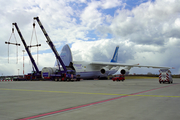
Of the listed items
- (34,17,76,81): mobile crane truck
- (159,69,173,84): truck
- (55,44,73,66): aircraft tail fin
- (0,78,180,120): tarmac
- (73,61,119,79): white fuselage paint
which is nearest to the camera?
(0,78,180,120): tarmac

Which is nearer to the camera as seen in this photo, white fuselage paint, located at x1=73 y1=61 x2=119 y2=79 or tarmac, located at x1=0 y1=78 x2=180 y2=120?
tarmac, located at x1=0 y1=78 x2=180 y2=120

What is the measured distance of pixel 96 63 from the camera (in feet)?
176

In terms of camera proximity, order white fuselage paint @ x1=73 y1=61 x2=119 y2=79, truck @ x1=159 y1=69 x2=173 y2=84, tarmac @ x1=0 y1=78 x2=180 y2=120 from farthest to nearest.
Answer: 1. white fuselage paint @ x1=73 y1=61 x2=119 y2=79
2. truck @ x1=159 y1=69 x2=173 y2=84
3. tarmac @ x1=0 y1=78 x2=180 y2=120

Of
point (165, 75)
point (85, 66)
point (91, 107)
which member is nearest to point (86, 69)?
point (85, 66)

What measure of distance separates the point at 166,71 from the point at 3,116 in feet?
86.3

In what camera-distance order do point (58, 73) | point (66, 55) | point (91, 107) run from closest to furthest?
point (91, 107), point (58, 73), point (66, 55)

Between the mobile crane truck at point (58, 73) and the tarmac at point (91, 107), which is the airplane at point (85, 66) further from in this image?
the tarmac at point (91, 107)

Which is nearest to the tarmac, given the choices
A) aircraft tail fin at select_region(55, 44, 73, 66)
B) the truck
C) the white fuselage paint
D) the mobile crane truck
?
the truck

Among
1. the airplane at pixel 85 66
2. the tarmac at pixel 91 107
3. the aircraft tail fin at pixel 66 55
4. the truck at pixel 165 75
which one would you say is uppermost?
the aircraft tail fin at pixel 66 55

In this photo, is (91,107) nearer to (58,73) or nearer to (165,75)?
(165,75)

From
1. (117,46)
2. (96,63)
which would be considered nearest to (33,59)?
(96,63)

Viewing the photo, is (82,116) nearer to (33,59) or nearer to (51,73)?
(51,73)

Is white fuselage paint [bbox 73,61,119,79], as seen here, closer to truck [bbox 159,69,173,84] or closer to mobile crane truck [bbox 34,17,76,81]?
mobile crane truck [bbox 34,17,76,81]

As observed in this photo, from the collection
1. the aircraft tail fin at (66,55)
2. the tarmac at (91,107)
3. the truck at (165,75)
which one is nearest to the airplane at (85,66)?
the aircraft tail fin at (66,55)
